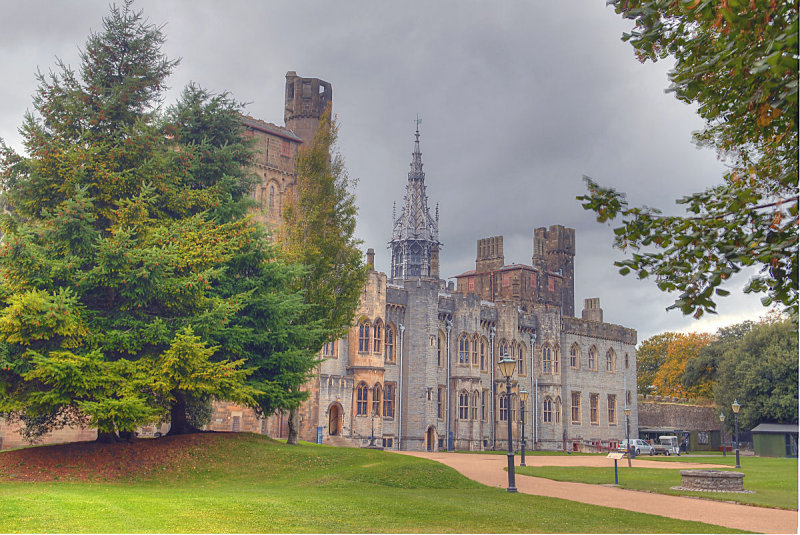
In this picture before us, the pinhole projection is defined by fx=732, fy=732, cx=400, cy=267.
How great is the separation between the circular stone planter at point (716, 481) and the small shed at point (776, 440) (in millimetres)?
35839

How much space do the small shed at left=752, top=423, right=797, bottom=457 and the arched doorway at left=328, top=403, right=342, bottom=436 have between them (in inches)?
1275

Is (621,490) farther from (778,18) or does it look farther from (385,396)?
(385,396)

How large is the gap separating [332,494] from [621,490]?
9.66m

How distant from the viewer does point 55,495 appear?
14781 millimetres

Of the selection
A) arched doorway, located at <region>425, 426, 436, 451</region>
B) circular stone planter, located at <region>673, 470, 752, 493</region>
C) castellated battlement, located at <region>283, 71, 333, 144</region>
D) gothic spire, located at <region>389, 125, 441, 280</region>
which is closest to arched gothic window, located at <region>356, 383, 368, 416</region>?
arched doorway, located at <region>425, 426, 436, 451</region>

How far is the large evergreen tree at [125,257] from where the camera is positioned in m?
19.5

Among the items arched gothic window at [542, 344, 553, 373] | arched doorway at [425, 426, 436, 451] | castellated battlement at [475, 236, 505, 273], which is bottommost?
arched doorway at [425, 426, 436, 451]

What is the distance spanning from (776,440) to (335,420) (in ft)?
110

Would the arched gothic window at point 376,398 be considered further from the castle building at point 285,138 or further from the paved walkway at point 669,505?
the paved walkway at point 669,505

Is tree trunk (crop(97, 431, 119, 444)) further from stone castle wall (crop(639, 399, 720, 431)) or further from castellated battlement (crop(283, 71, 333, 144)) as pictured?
stone castle wall (crop(639, 399, 720, 431))

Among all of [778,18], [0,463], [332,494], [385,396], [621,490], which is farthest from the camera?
[385,396]

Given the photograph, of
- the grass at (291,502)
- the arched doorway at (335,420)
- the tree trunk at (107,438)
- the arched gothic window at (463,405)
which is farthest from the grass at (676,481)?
the arched gothic window at (463,405)

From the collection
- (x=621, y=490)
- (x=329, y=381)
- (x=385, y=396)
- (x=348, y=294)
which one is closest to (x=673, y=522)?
(x=621, y=490)

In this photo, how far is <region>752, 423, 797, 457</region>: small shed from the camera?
53281mm
